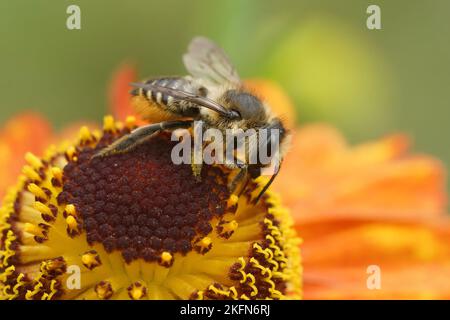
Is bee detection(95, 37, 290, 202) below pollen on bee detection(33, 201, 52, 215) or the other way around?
the other way around

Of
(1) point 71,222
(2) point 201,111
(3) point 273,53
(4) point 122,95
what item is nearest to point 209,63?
(2) point 201,111

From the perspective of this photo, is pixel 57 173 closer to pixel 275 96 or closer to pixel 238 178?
pixel 238 178

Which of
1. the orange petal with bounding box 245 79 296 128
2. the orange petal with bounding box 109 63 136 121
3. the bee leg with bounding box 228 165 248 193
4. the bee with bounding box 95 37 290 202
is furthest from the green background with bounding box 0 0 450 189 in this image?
the bee leg with bounding box 228 165 248 193

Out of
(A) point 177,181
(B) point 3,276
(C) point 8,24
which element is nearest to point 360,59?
(C) point 8,24

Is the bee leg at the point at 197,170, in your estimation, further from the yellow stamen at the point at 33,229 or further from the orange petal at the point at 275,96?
the orange petal at the point at 275,96

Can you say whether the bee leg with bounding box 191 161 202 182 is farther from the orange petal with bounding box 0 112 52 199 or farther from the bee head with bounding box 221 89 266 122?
the orange petal with bounding box 0 112 52 199

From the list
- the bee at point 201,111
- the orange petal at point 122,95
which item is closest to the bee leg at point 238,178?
the bee at point 201,111

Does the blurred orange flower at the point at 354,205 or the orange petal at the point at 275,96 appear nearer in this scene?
the blurred orange flower at the point at 354,205
